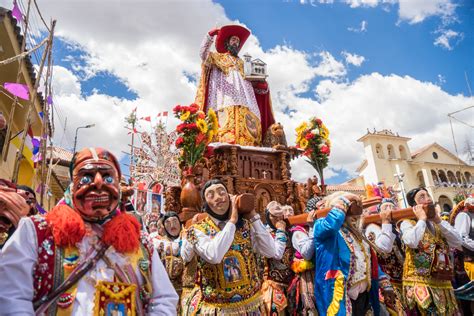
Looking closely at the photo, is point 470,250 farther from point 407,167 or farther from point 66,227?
point 407,167

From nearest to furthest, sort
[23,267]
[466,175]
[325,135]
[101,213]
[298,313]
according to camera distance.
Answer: [23,267], [101,213], [298,313], [325,135], [466,175]

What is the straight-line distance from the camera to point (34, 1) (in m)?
5.32

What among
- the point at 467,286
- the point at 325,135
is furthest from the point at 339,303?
the point at 325,135

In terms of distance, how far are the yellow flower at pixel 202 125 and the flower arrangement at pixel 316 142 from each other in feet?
9.37

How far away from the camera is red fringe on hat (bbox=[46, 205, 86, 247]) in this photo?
170 centimetres

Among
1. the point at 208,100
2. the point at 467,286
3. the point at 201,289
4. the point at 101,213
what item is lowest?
the point at 467,286

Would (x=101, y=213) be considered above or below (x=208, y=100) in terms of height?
below

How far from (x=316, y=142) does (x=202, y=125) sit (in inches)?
130

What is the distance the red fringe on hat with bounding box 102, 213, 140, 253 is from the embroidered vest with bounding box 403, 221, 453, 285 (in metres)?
3.37

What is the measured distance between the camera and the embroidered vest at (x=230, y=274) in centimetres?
280

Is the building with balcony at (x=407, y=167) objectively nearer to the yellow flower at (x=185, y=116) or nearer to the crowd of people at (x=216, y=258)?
the yellow flower at (x=185, y=116)

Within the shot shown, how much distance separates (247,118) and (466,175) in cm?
4097

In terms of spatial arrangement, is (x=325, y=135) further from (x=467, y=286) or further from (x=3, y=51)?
(x=3, y=51)

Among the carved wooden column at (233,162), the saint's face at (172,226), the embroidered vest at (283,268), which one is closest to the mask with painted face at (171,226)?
the saint's face at (172,226)
